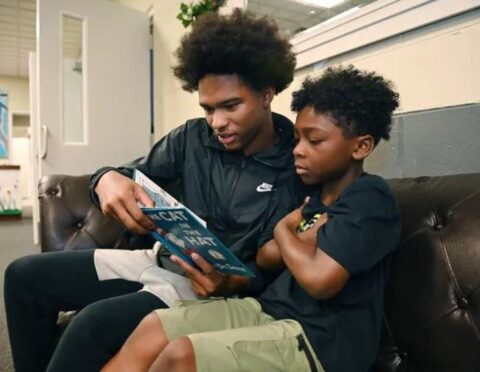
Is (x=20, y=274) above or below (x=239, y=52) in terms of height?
below

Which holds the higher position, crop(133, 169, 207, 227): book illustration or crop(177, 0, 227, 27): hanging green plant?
crop(177, 0, 227, 27): hanging green plant

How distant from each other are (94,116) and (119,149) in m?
0.30

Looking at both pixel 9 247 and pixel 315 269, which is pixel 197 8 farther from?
pixel 9 247

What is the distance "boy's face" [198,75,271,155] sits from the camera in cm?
98

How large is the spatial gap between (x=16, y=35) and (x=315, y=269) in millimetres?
5803

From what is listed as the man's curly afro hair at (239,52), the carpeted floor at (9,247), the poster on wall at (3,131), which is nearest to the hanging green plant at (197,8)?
the man's curly afro hair at (239,52)

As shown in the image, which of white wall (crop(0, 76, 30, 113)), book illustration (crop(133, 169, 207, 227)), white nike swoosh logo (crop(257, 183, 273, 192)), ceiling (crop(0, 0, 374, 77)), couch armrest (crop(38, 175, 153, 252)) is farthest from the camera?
white wall (crop(0, 76, 30, 113))

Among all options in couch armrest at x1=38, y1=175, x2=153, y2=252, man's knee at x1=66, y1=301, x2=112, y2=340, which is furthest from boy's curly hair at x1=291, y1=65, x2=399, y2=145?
couch armrest at x1=38, y1=175, x2=153, y2=252

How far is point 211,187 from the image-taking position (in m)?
1.07

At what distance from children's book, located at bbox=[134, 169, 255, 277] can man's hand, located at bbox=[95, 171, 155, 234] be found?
0.16 feet

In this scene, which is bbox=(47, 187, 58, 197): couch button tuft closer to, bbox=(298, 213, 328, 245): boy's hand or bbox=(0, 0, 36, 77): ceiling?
bbox=(298, 213, 328, 245): boy's hand

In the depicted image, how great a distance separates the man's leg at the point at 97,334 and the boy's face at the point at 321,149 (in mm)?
502

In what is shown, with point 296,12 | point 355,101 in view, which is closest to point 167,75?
point 296,12

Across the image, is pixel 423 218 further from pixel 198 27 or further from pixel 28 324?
pixel 28 324
